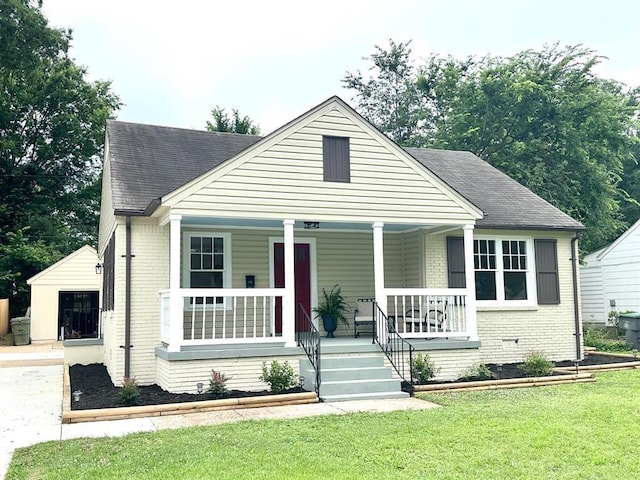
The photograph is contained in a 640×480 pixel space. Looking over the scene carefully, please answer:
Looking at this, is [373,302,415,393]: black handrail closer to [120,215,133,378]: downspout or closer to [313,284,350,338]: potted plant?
[313,284,350,338]: potted plant

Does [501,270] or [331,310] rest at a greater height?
[501,270]

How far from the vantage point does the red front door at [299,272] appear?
1270cm

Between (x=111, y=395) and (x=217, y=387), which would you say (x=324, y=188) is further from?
(x=111, y=395)

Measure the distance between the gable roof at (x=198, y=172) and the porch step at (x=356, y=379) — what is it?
12.8 feet

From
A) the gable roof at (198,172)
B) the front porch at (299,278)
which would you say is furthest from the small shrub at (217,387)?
the gable roof at (198,172)

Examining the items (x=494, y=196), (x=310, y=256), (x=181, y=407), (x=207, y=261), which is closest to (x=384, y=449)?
(x=181, y=407)

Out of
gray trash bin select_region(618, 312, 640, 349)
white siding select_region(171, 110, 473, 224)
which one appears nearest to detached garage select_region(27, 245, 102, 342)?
white siding select_region(171, 110, 473, 224)

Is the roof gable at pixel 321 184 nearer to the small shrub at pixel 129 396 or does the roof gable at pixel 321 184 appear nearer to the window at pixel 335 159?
the window at pixel 335 159

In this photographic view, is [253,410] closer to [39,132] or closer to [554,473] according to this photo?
[554,473]

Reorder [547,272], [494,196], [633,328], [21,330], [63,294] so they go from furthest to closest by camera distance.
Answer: [63,294], [21,330], [633,328], [494,196], [547,272]

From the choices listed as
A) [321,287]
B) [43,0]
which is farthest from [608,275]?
[43,0]

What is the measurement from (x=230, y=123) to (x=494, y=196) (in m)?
22.9

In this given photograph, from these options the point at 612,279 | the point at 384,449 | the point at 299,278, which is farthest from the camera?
the point at 612,279

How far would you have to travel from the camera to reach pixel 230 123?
114 feet
